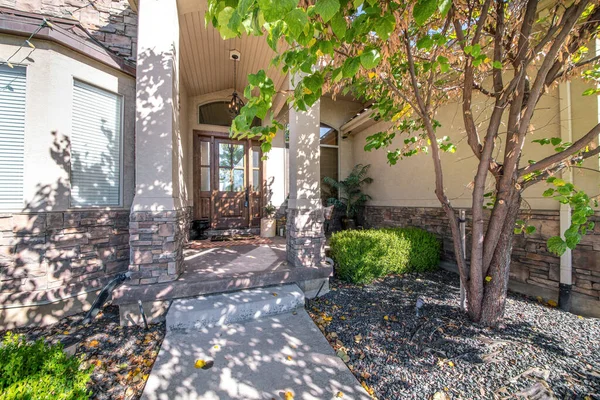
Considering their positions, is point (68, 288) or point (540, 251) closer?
point (68, 288)

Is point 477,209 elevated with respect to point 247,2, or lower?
lower

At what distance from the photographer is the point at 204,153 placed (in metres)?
5.65

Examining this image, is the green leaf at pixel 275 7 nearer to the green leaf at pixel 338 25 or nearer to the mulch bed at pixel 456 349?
the green leaf at pixel 338 25

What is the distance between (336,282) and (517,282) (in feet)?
8.89

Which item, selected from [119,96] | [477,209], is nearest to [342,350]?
[477,209]

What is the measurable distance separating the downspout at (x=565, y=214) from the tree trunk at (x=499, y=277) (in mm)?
1408

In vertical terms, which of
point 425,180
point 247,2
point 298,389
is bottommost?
point 298,389

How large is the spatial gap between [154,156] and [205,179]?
3.22 meters

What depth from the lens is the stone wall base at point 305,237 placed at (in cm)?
314

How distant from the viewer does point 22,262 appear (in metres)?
2.40

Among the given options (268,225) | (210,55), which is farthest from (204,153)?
(268,225)

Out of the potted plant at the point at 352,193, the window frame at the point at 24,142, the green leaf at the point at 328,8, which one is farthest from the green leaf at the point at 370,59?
the potted plant at the point at 352,193

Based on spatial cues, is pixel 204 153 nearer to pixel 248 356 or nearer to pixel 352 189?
pixel 352 189

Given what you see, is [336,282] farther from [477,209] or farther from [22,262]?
[22,262]
